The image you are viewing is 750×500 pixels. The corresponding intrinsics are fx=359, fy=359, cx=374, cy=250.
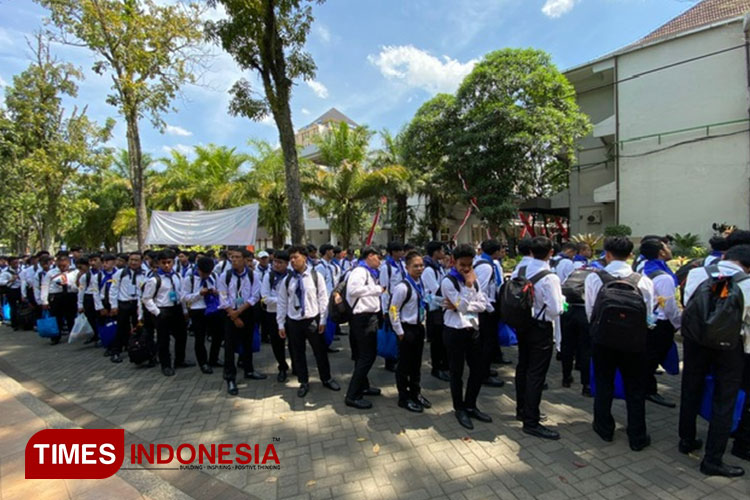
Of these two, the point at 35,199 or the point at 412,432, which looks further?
the point at 35,199

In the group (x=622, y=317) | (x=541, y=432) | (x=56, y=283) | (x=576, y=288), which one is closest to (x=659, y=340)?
(x=576, y=288)

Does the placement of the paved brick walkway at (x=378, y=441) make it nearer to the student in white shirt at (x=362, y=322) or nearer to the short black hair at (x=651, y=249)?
the student in white shirt at (x=362, y=322)

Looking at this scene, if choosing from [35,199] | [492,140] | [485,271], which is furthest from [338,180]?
[35,199]

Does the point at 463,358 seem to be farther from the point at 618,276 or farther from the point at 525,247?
the point at 618,276

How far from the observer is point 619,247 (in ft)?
10.8

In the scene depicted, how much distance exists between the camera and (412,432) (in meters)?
3.64

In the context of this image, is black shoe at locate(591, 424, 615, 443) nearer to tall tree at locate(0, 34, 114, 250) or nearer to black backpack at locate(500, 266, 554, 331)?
black backpack at locate(500, 266, 554, 331)

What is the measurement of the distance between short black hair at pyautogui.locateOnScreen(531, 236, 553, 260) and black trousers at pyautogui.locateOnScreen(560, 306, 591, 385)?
1516mm

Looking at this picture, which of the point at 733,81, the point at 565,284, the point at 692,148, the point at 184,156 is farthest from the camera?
the point at 184,156

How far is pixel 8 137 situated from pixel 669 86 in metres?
26.5

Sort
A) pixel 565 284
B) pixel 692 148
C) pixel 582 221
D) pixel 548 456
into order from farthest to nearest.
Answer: pixel 582 221 < pixel 692 148 < pixel 565 284 < pixel 548 456

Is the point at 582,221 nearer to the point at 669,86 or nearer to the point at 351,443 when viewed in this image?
the point at 669,86

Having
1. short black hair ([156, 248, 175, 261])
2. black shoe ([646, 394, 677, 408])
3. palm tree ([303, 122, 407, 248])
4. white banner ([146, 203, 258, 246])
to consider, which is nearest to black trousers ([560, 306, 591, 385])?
black shoe ([646, 394, 677, 408])

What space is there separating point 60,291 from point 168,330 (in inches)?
156
